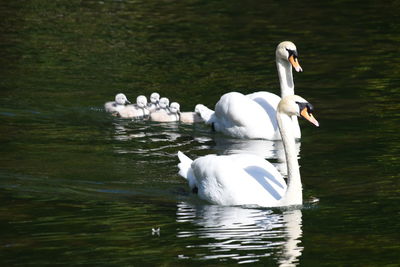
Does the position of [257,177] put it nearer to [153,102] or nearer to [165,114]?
[165,114]

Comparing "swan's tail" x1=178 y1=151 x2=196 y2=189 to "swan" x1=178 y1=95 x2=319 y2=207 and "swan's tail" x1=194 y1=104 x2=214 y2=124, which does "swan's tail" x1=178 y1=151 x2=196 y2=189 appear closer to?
"swan" x1=178 y1=95 x2=319 y2=207

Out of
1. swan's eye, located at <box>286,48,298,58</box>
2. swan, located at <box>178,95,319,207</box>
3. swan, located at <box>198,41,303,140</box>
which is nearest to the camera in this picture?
swan, located at <box>178,95,319,207</box>

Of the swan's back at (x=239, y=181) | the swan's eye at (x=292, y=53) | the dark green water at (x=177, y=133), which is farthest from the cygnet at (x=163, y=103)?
the swan's back at (x=239, y=181)

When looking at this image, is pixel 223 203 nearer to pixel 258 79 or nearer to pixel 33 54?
pixel 258 79

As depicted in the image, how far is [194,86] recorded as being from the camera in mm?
19906

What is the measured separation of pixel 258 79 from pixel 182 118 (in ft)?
8.95

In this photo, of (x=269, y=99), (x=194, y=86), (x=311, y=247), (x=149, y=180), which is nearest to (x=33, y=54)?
(x=194, y=86)

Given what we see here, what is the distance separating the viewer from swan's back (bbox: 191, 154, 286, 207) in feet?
40.9

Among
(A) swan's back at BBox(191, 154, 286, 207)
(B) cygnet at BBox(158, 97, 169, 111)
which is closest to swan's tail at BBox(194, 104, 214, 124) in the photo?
(B) cygnet at BBox(158, 97, 169, 111)

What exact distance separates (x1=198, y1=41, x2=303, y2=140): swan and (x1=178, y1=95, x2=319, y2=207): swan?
3793 mm

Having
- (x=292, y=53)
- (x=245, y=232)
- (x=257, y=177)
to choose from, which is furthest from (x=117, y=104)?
(x=245, y=232)

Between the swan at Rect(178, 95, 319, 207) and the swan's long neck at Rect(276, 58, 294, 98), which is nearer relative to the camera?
the swan at Rect(178, 95, 319, 207)

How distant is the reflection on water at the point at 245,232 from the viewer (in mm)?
10664

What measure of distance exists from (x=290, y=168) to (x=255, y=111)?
4.71 metres
